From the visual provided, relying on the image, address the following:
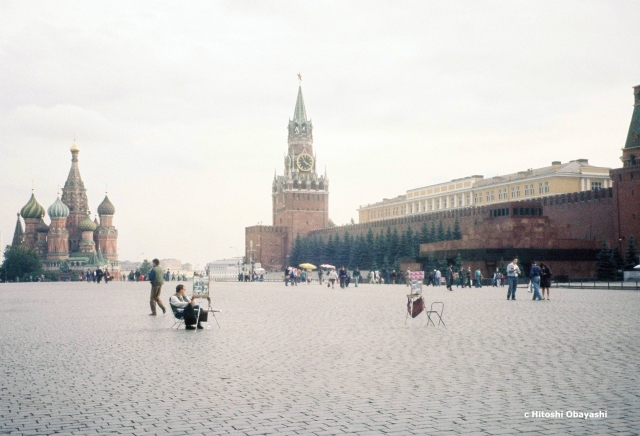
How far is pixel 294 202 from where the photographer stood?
109 metres

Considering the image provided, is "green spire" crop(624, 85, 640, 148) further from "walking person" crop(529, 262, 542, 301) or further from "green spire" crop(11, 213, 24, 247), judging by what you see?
"green spire" crop(11, 213, 24, 247)

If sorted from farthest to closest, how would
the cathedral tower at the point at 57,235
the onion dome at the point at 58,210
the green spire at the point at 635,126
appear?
the cathedral tower at the point at 57,235, the onion dome at the point at 58,210, the green spire at the point at 635,126

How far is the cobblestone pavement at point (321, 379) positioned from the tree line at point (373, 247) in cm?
4692

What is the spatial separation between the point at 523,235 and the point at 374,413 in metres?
46.2

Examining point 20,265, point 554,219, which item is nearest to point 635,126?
point 554,219

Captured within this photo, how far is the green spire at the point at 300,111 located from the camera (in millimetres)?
114188

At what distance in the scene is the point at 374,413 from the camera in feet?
17.5

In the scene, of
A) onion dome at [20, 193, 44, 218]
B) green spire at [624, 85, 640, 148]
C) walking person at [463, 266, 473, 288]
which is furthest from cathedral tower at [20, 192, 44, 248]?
walking person at [463, 266, 473, 288]

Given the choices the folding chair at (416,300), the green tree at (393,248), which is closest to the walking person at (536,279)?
the folding chair at (416,300)

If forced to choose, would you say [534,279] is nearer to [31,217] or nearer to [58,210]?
[58,210]

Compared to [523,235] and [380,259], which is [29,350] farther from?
[380,259]

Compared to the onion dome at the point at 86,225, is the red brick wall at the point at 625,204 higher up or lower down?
lower down

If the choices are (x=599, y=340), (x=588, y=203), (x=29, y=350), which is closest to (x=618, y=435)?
(x=599, y=340)

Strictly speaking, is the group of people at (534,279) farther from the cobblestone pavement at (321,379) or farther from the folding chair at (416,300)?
the cobblestone pavement at (321,379)
